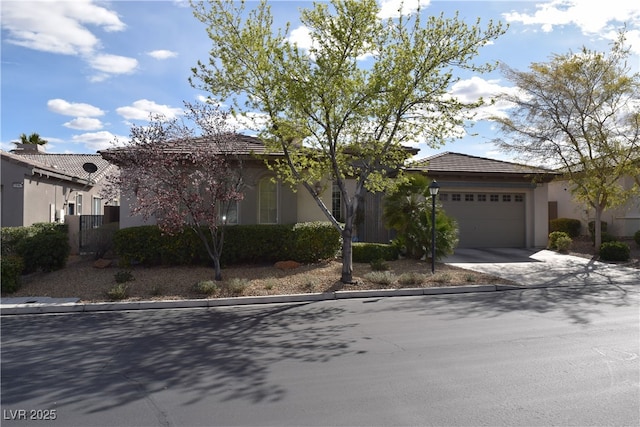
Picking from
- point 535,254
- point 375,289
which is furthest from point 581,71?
point 375,289

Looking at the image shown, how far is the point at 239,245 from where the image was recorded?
1325 centimetres

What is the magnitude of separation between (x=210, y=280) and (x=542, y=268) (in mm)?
10524

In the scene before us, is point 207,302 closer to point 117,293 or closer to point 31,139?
point 117,293

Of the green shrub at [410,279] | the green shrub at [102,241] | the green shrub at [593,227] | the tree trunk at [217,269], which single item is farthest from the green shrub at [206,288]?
the green shrub at [593,227]

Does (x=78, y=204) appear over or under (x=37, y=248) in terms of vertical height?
over

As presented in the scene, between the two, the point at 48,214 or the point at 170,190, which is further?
the point at 48,214

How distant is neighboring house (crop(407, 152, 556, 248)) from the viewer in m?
19.4

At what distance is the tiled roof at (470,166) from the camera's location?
1894cm

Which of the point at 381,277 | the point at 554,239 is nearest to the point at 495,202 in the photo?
the point at 554,239

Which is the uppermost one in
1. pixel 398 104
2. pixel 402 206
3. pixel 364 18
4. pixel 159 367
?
pixel 364 18

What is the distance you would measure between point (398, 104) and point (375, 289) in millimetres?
4476

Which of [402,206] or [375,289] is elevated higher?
[402,206]

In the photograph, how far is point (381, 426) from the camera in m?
3.93

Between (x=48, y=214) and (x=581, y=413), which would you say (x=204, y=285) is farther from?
(x=48, y=214)
